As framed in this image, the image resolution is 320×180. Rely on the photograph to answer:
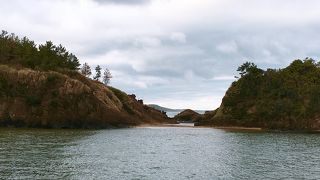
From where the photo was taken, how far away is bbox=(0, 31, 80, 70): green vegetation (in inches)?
5531

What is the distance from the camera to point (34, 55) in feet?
467

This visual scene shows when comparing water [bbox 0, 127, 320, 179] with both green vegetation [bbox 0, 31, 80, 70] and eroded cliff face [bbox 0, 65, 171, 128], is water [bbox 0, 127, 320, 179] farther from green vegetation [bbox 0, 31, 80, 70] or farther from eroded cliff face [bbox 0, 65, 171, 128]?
green vegetation [bbox 0, 31, 80, 70]

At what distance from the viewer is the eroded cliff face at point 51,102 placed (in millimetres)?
123188

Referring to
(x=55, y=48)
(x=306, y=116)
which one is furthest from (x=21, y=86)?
(x=306, y=116)

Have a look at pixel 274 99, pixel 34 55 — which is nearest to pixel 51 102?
pixel 34 55

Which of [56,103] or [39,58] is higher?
[39,58]

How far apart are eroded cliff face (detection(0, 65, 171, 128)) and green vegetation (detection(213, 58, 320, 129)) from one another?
41.6 metres

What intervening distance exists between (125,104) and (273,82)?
52337 millimetres

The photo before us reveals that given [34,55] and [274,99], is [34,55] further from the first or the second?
[274,99]

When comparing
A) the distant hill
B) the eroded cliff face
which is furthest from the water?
the distant hill

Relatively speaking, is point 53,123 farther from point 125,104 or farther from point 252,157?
point 252,157

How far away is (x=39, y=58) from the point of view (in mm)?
141500

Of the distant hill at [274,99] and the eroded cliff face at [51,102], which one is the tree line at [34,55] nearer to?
the eroded cliff face at [51,102]

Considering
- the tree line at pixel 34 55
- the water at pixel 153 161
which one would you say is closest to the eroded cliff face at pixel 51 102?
the tree line at pixel 34 55
